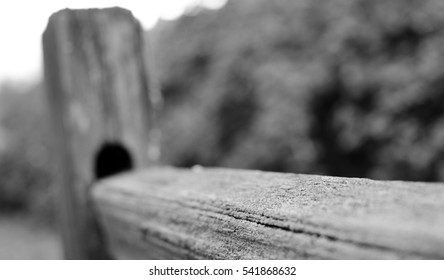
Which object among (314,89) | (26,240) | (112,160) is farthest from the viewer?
(26,240)

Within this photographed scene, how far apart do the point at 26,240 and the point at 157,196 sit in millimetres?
7917

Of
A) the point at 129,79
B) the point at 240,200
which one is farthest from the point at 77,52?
the point at 240,200

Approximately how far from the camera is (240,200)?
0.90 m

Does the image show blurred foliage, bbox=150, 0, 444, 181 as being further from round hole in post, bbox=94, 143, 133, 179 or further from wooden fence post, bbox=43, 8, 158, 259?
wooden fence post, bbox=43, 8, 158, 259

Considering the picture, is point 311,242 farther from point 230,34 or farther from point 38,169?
point 38,169

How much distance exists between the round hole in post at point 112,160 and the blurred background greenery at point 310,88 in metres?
0.86

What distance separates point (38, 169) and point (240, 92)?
237 inches

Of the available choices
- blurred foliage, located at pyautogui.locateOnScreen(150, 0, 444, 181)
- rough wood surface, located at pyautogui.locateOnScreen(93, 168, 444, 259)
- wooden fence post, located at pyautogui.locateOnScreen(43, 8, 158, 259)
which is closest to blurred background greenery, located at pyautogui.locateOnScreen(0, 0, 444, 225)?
blurred foliage, located at pyautogui.locateOnScreen(150, 0, 444, 181)

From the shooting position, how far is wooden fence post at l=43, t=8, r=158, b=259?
1917mm

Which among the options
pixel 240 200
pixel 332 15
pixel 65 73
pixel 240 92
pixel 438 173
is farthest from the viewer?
pixel 240 92

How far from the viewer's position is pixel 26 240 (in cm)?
806

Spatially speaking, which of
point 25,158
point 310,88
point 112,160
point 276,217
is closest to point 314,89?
point 310,88

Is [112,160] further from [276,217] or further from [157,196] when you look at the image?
[276,217]

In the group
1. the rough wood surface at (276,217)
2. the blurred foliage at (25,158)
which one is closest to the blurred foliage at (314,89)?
the rough wood surface at (276,217)
